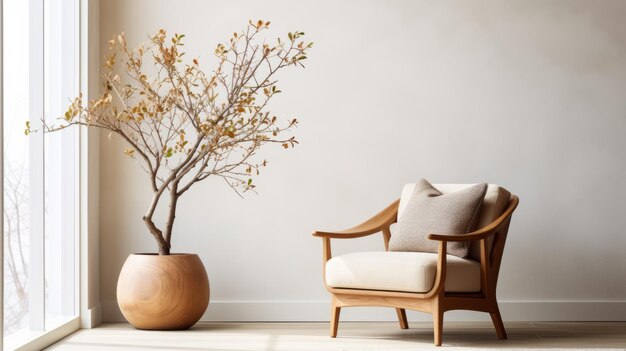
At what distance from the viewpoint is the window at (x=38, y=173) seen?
3.59 metres

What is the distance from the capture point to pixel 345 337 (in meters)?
4.35

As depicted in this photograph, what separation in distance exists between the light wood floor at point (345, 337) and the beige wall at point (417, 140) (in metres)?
0.33

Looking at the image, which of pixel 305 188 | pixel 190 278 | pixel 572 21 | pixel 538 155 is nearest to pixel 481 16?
pixel 572 21

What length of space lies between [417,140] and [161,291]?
5.96ft

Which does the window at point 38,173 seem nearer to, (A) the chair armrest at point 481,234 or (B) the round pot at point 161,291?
(B) the round pot at point 161,291

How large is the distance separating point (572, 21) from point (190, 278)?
2800 millimetres

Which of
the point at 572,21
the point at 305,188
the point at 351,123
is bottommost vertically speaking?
the point at 305,188

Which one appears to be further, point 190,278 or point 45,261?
point 190,278

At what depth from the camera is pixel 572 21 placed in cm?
515

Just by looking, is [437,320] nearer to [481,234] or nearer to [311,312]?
[481,234]

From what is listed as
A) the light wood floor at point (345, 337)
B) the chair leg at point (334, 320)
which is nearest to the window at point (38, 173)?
the light wood floor at point (345, 337)

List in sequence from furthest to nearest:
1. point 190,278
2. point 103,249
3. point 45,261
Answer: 1. point 103,249
2. point 190,278
3. point 45,261

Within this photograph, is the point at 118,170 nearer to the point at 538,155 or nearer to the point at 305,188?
the point at 305,188

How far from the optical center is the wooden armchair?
13.0 feet
